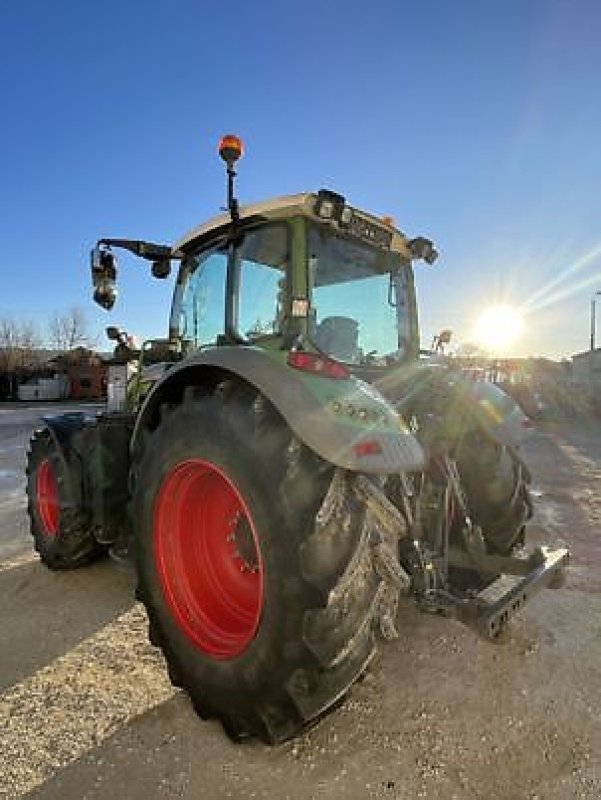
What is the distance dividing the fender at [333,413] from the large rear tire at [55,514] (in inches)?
82.5

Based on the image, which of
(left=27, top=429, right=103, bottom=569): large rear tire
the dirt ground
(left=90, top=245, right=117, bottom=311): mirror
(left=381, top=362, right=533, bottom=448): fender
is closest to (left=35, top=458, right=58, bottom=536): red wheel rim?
(left=27, top=429, right=103, bottom=569): large rear tire

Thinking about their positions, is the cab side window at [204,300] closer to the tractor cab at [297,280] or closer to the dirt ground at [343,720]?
the tractor cab at [297,280]

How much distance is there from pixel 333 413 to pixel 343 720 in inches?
49.9

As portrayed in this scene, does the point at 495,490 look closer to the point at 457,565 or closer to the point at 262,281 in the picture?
the point at 457,565

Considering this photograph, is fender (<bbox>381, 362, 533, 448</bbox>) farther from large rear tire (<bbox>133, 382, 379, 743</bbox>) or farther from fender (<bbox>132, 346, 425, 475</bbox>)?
large rear tire (<bbox>133, 382, 379, 743</bbox>)

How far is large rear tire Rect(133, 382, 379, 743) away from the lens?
1839mm

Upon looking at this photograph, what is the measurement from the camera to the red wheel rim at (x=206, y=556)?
245 cm

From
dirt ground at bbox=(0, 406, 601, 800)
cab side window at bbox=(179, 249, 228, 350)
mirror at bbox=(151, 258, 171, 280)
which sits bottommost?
dirt ground at bbox=(0, 406, 601, 800)

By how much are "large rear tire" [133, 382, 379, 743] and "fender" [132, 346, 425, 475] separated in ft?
0.32

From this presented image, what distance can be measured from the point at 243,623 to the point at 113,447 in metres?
1.60

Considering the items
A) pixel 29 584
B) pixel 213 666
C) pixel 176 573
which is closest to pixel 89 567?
pixel 29 584

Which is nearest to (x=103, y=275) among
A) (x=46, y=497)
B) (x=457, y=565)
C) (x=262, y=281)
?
(x=262, y=281)

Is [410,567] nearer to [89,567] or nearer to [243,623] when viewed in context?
[243,623]

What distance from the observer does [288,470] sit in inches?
76.4
